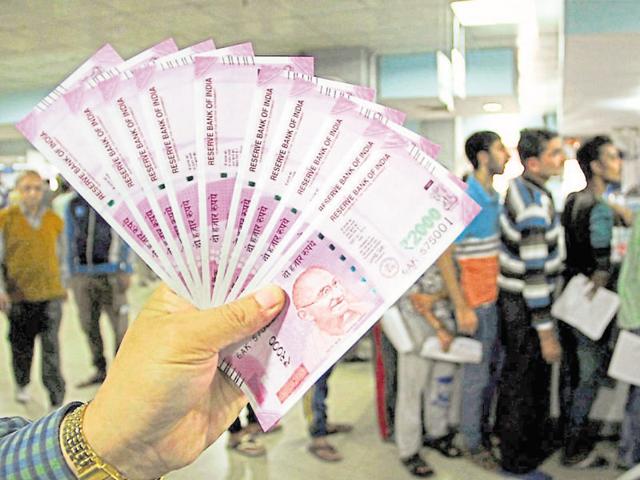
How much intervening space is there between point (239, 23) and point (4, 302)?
197cm

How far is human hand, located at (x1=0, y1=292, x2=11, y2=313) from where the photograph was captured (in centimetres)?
331

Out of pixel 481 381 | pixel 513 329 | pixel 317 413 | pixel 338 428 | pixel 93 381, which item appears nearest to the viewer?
pixel 513 329

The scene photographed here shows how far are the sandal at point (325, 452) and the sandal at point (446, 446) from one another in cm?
39

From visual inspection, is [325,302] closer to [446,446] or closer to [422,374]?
[422,374]

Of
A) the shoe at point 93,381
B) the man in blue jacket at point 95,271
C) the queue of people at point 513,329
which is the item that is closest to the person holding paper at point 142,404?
the queue of people at point 513,329

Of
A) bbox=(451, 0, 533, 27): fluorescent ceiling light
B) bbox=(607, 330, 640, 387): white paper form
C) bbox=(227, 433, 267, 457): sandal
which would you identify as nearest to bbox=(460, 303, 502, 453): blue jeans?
bbox=(607, 330, 640, 387): white paper form

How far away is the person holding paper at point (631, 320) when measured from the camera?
232 centimetres

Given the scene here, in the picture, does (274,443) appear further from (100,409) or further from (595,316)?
(100,409)

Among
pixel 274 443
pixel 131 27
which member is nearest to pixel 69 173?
pixel 274 443

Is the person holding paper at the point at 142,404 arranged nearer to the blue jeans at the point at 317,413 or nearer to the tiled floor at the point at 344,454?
the tiled floor at the point at 344,454

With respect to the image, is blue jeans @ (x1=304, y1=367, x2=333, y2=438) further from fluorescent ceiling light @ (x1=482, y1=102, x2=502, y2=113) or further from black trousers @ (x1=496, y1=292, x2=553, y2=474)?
fluorescent ceiling light @ (x1=482, y1=102, x2=502, y2=113)

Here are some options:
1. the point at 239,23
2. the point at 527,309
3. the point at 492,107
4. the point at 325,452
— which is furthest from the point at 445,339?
the point at 239,23

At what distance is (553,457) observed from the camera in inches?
106

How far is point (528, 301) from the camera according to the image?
7.67 feet
